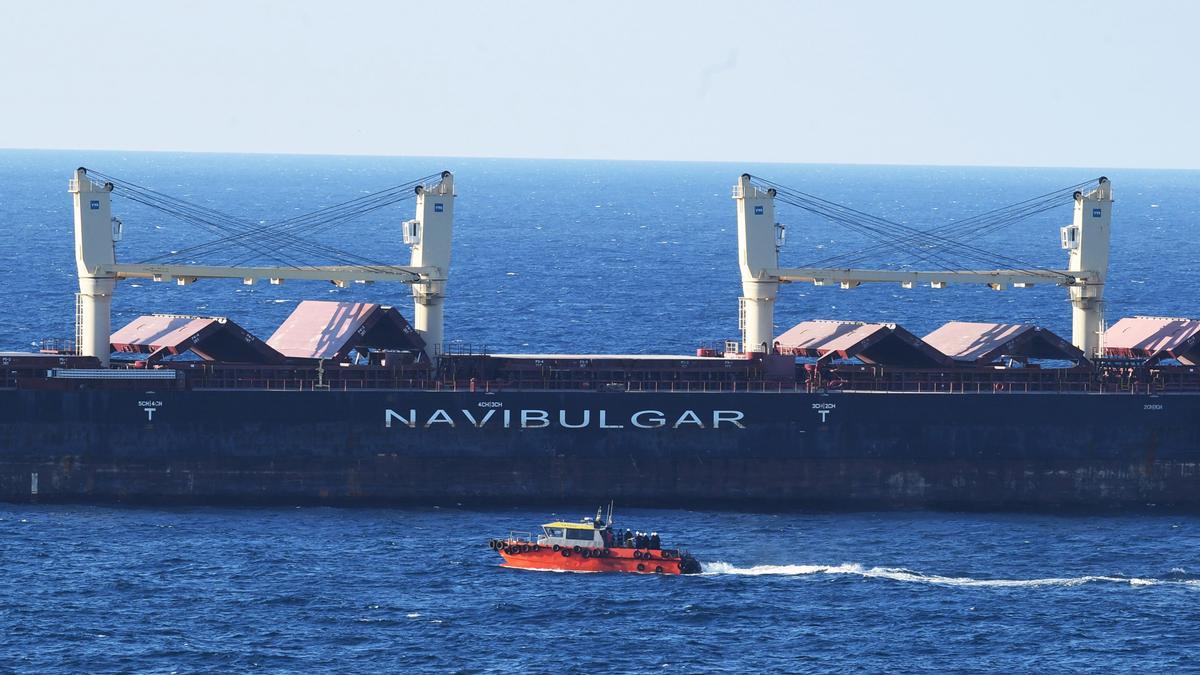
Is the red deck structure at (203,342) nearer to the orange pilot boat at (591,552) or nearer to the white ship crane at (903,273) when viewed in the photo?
the orange pilot boat at (591,552)

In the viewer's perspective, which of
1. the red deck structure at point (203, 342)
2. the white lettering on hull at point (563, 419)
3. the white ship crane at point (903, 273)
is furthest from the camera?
the white ship crane at point (903, 273)

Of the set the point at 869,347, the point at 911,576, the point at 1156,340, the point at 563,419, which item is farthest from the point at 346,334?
the point at 1156,340

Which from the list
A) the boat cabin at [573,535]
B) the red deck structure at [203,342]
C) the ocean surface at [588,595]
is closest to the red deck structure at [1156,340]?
the ocean surface at [588,595]

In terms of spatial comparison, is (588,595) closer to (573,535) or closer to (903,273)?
(573,535)

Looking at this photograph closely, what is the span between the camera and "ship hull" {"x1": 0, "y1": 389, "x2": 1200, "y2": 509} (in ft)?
291

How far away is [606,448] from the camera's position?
91.3 metres

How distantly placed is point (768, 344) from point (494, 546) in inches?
1015

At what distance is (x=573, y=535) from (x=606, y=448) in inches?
507

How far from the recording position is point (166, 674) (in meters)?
63.5

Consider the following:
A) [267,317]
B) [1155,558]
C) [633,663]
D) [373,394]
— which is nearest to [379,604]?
[633,663]

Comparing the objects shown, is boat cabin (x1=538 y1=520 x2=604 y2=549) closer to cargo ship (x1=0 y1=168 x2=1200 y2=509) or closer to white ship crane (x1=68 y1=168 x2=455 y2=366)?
cargo ship (x1=0 y1=168 x2=1200 y2=509)

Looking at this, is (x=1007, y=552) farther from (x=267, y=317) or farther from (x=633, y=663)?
(x=267, y=317)

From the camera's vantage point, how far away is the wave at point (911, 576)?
7681cm

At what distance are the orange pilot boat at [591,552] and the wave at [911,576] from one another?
1868 millimetres
